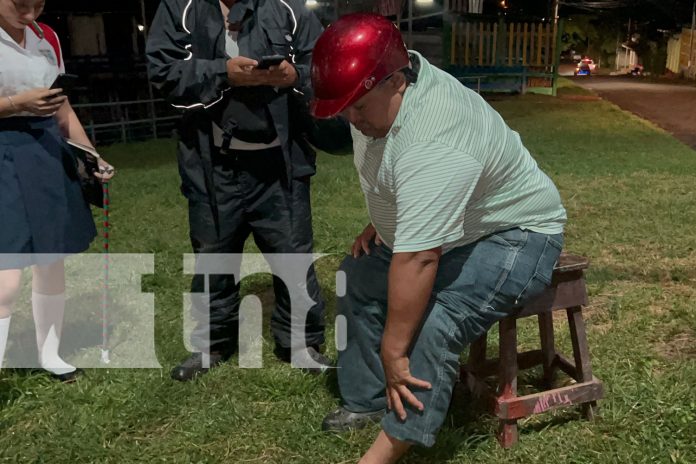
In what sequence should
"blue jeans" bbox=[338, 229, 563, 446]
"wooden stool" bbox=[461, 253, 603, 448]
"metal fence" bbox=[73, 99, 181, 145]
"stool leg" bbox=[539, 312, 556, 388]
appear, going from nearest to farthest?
"blue jeans" bbox=[338, 229, 563, 446] < "wooden stool" bbox=[461, 253, 603, 448] < "stool leg" bbox=[539, 312, 556, 388] < "metal fence" bbox=[73, 99, 181, 145]

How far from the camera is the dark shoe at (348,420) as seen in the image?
10.4ft

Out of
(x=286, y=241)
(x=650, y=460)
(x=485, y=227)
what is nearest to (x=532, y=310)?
(x=485, y=227)

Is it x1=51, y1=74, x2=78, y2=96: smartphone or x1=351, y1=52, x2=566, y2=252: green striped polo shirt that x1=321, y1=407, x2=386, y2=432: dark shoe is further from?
x1=51, y1=74, x2=78, y2=96: smartphone

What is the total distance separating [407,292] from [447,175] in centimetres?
42

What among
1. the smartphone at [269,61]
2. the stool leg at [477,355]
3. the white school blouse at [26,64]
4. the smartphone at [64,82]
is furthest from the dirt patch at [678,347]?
the white school blouse at [26,64]

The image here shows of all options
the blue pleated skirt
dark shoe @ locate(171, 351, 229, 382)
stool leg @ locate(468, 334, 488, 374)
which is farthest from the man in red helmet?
the blue pleated skirt

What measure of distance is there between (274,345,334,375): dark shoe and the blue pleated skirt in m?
1.25

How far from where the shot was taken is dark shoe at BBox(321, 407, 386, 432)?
3158 mm

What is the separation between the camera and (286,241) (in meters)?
3.62

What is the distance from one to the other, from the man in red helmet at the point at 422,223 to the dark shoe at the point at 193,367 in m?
0.98

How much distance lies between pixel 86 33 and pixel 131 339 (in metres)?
16.4

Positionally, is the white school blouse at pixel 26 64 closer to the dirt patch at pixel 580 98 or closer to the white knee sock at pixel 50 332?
the white knee sock at pixel 50 332

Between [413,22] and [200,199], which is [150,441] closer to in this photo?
[200,199]

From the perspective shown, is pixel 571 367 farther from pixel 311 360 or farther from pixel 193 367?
pixel 193 367
